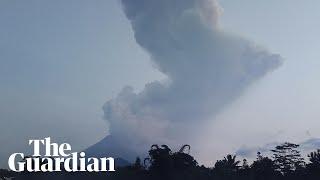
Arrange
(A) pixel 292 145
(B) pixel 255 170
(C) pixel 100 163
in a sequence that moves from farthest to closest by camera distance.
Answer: (A) pixel 292 145
(B) pixel 255 170
(C) pixel 100 163

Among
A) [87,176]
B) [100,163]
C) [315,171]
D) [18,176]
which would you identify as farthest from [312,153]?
[100,163]

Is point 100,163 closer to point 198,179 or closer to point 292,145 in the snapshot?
point 198,179

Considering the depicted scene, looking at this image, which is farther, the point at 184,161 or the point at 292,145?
the point at 292,145

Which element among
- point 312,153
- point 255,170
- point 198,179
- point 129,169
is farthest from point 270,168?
point 129,169

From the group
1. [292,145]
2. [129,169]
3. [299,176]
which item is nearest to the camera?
[299,176]

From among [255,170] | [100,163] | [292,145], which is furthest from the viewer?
[292,145]

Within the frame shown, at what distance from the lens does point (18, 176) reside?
2298 inches

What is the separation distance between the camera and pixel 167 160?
2365 inches

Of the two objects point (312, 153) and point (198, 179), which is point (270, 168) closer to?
point (312, 153)

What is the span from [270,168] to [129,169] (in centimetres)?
1679

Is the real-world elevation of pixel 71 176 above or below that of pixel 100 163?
above

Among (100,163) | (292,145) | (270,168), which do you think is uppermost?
(292,145)

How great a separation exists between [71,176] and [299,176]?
25.9 meters

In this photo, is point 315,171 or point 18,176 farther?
point 18,176
